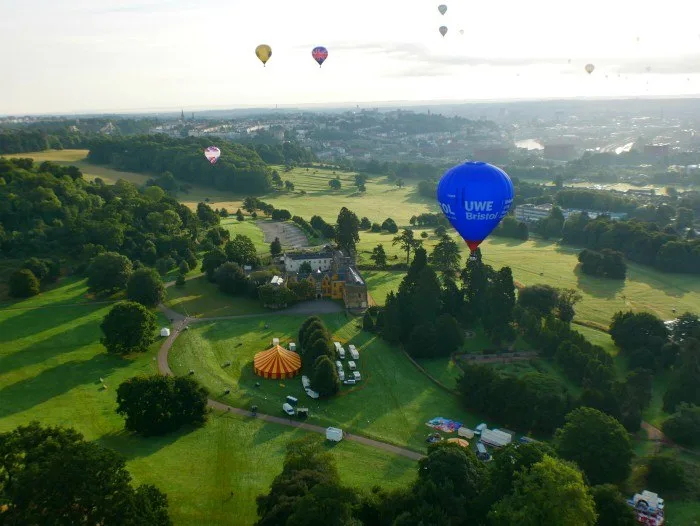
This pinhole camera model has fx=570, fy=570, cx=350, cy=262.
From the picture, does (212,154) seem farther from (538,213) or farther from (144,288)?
(144,288)

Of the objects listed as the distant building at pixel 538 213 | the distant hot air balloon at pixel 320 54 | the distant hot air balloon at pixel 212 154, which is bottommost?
the distant building at pixel 538 213

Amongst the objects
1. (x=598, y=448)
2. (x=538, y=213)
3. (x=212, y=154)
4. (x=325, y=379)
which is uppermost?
(x=212, y=154)

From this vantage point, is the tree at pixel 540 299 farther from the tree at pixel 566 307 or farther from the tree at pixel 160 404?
the tree at pixel 160 404

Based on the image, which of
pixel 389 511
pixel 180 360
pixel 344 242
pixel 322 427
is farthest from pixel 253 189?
pixel 389 511

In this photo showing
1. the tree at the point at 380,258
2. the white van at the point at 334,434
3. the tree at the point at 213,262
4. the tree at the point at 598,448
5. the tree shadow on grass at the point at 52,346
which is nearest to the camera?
the tree at the point at 598,448

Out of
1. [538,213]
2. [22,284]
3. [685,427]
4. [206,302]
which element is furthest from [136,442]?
[538,213]

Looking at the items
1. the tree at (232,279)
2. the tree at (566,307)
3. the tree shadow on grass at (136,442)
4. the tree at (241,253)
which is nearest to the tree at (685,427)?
the tree at (566,307)
